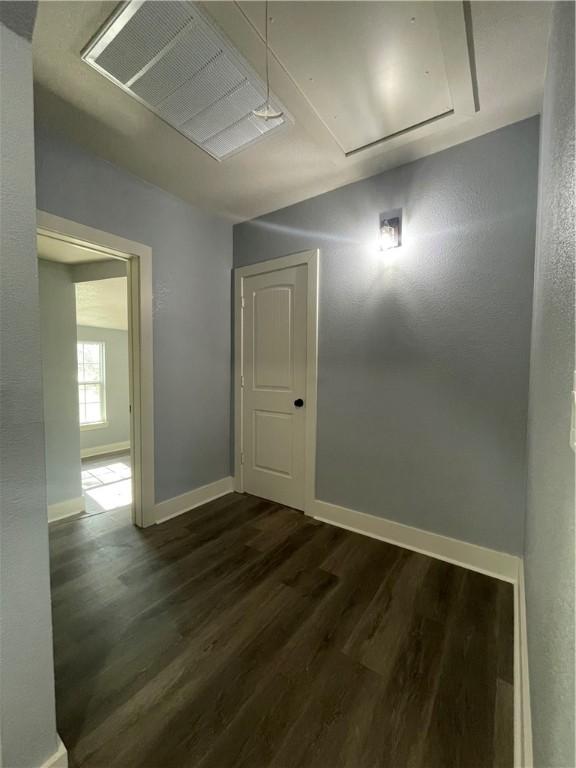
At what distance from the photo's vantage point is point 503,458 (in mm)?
1738

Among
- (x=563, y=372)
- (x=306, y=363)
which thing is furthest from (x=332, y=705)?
(x=306, y=363)

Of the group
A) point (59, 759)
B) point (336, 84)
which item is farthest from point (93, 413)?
point (336, 84)

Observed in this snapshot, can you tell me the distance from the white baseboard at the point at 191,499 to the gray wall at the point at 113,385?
3.28 m

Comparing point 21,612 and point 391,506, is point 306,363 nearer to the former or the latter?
point 391,506

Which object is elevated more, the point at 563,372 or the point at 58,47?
the point at 58,47

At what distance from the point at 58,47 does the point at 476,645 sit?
10.3 ft

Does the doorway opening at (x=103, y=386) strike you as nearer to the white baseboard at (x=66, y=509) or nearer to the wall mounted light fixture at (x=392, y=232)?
the white baseboard at (x=66, y=509)

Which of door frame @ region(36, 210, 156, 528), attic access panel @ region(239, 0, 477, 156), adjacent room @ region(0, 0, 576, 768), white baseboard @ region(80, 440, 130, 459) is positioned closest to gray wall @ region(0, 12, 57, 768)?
adjacent room @ region(0, 0, 576, 768)

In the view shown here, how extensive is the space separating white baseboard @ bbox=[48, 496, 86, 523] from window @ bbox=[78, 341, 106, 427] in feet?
9.54

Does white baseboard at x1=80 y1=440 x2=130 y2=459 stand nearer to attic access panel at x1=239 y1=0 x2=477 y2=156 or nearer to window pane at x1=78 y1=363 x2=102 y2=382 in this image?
window pane at x1=78 y1=363 x2=102 y2=382

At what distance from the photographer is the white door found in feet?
8.32

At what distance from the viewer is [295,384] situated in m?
2.56

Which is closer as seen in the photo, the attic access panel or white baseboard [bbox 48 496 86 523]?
the attic access panel

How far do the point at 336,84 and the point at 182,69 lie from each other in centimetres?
70
